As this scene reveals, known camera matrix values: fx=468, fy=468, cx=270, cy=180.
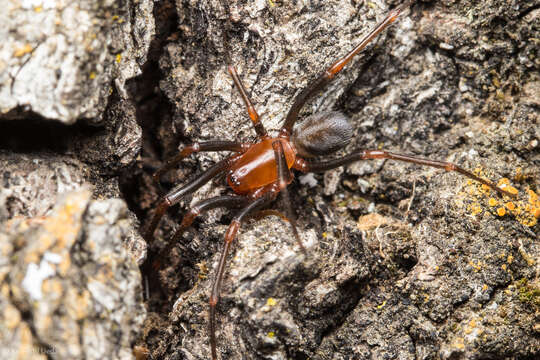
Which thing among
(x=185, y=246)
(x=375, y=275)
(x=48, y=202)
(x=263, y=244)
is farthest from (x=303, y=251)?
(x=48, y=202)

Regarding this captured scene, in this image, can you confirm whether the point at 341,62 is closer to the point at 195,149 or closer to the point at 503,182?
the point at 195,149

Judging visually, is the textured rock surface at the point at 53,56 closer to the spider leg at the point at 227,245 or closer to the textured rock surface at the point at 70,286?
the textured rock surface at the point at 70,286

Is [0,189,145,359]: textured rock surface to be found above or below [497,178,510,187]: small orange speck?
above

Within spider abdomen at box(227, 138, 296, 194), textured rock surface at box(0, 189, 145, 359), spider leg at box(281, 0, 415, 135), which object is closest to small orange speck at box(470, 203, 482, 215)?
spider leg at box(281, 0, 415, 135)

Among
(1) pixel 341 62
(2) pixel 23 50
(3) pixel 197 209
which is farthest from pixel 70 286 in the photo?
(1) pixel 341 62

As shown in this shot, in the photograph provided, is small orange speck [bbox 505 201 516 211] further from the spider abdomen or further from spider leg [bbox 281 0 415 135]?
the spider abdomen
